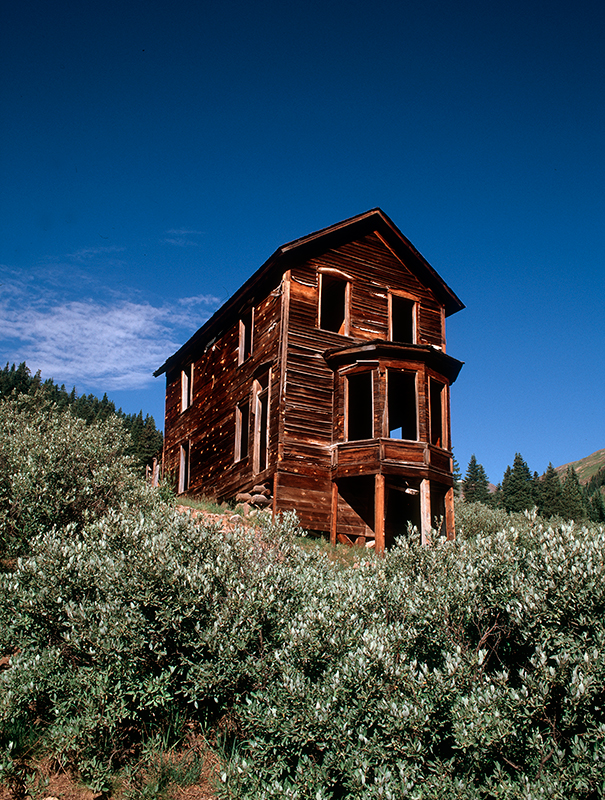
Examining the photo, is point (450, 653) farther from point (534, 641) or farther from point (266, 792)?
point (266, 792)

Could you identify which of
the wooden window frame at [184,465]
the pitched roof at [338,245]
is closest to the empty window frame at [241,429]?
the pitched roof at [338,245]

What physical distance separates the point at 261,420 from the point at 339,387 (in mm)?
3245

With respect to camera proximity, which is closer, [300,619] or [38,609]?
[300,619]

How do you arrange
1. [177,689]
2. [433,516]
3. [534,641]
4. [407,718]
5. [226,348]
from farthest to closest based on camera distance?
[226,348], [433,516], [177,689], [534,641], [407,718]

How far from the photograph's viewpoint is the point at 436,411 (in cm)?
2195

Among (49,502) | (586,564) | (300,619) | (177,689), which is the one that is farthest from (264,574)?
(49,502)

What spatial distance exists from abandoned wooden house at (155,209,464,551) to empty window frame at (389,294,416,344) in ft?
0.23

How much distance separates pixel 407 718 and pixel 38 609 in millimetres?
4814

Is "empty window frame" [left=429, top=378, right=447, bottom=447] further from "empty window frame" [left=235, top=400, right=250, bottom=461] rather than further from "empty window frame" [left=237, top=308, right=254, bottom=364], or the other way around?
"empty window frame" [left=237, top=308, right=254, bottom=364]

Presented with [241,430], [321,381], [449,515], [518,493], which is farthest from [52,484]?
[518,493]

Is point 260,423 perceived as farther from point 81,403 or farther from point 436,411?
point 81,403

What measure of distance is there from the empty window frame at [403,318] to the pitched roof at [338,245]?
121 cm

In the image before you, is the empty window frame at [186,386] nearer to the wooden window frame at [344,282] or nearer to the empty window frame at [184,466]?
the empty window frame at [184,466]

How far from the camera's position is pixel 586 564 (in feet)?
22.0
